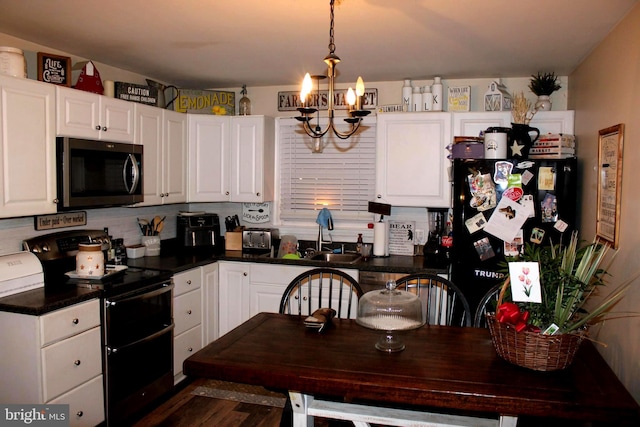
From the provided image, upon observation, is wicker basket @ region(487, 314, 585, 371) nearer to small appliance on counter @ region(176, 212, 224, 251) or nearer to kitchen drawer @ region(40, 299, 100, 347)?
kitchen drawer @ region(40, 299, 100, 347)

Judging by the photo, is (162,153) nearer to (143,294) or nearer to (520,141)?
(143,294)

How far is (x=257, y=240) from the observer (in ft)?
14.2

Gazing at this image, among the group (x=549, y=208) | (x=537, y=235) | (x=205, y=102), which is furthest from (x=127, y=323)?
(x=549, y=208)

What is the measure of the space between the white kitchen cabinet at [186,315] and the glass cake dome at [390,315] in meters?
1.95

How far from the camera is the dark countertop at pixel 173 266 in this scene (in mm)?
2525

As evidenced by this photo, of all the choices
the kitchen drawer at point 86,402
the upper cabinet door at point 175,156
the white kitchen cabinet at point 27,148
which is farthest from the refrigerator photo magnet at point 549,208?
the white kitchen cabinet at point 27,148

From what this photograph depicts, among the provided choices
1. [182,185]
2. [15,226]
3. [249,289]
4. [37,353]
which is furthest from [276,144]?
[37,353]

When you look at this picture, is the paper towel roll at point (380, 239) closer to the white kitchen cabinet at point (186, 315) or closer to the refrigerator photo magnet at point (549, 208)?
the refrigerator photo magnet at point (549, 208)

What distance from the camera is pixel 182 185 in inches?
164

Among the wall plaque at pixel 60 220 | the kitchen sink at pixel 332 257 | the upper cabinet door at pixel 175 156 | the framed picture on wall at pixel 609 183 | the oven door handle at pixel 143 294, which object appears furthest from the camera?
the kitchen sink at pixel 332 257

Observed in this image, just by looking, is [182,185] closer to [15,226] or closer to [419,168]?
[15,226]

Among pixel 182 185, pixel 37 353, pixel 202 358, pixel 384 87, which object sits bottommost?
pixel 37 353

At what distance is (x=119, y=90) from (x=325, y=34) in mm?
1560

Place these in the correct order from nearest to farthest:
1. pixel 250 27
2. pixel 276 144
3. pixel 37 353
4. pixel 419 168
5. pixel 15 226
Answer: pixel 37 353 → pixel 250 27 → pixel 15 226 → pixel 419 168 → pixel 276 144
